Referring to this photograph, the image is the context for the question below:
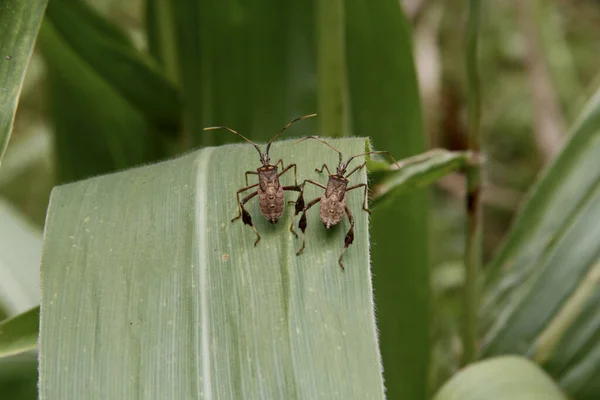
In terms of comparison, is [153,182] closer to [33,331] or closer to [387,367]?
[33,331]

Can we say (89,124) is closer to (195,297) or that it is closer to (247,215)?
(247,215)

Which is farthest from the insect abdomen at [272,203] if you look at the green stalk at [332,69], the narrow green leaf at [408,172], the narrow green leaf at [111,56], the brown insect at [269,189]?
the narrow green leaf at [111,56]

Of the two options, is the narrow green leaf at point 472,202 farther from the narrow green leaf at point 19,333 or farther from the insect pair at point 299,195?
the narrow green leaf at point 19,333

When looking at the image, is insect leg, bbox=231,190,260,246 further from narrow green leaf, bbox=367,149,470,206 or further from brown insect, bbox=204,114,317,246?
narrow green leaf, bbox=367,149,470,206

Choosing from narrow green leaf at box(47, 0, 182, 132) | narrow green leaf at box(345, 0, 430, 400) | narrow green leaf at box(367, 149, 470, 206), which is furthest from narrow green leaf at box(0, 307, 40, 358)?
narrow green leaf at box(345, 0, 430, 400)

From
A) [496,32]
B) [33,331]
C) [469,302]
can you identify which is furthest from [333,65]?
[496,32]

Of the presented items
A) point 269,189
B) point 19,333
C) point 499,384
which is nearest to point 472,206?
point 499,384
